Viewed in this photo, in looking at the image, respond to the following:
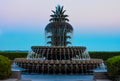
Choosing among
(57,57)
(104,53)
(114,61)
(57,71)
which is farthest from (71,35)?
(104,53)

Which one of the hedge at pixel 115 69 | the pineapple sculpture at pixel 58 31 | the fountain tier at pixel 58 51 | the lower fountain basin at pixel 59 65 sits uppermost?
the pineapple sculpture at pixel 58 31

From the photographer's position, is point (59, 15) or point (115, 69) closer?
point (115, 69)

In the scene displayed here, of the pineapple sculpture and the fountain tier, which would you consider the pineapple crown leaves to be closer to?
the pineapple sculpture

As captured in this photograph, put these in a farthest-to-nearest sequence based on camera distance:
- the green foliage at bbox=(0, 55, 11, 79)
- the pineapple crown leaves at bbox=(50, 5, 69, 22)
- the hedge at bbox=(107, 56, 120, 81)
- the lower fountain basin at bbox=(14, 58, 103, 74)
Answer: the pineapple crown leaves at bbox=(50, 5, 69, 22) → the lower fountain basin at bbox=(14, 58, 103, 74) → the green foliage at bbox=(0, 55, 11, 79) → the hedge at bbox=(107, 56, 120, 81)

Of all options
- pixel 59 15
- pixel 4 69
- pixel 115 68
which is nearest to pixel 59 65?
pixel 4 69

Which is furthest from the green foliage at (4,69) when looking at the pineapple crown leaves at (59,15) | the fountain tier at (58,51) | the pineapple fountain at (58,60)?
the pineapple crown leaves at (59,15)

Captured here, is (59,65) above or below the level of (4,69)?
above

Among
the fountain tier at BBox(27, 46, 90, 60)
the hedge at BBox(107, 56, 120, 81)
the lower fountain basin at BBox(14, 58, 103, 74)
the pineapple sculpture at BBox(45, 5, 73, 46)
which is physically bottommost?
the hedge at BBox(107, 56, 120, 81)

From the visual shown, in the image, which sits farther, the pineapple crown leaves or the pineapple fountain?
the pineapple crown leaves

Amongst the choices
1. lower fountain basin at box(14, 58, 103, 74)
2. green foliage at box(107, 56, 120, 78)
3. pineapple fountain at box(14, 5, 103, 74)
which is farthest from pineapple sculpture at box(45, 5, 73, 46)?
green foliage at box(107, 56, 120, 78)

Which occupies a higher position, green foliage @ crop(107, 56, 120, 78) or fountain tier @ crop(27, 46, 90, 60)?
fountain tier @ crop(27, 46, 90, 60)

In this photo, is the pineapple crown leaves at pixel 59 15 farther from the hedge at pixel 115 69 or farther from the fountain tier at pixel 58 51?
the hedge at pixel 115 69

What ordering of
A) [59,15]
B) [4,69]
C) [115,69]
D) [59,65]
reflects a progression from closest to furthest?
[115,69]
[4,69]
[59,65]
[59,15]

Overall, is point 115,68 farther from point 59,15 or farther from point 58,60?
point 59,15
